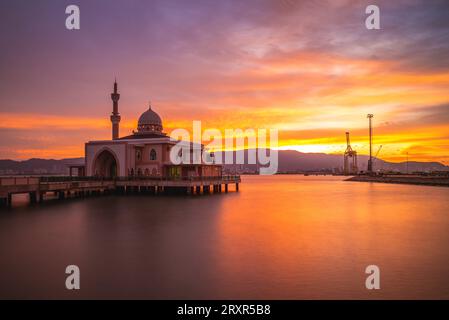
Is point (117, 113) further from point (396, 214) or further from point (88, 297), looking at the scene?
point (88, 297)

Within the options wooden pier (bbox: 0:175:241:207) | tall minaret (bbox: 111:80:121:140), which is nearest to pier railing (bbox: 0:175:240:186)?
wooden pier (bbox: 0:175:241:207)

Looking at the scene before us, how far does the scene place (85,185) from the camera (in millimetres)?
45750

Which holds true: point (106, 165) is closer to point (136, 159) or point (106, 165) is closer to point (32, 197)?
point (136, 159)

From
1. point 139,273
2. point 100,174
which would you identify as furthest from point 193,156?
point 139,273

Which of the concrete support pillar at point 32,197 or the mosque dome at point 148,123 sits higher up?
the mosque dome at point 148,123

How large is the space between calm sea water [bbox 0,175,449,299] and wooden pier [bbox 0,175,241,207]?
4.85 metres

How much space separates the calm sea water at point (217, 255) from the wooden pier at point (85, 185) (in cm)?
485

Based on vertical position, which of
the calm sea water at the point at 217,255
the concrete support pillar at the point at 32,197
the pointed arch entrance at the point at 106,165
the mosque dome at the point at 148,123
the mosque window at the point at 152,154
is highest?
the mosque dome at the point at 148,123

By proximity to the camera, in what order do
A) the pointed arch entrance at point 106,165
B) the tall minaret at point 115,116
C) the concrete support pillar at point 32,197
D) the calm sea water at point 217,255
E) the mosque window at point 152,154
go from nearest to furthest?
the calm sea water at point 217,255
the concrete support pillar at point 32,197
the mosque window at point 152,154
the pointed arch entrance at point 106,165
the tall minaret at point 115,116

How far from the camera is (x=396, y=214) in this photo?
117ft

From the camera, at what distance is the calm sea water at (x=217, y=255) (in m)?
13.1

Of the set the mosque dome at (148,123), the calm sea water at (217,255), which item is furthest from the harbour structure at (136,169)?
the calm sea water at (217,255)

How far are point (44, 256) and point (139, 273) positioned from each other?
18.6ft

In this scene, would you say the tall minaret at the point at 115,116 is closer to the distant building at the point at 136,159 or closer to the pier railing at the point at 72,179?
the distant building at the point at 136,159
